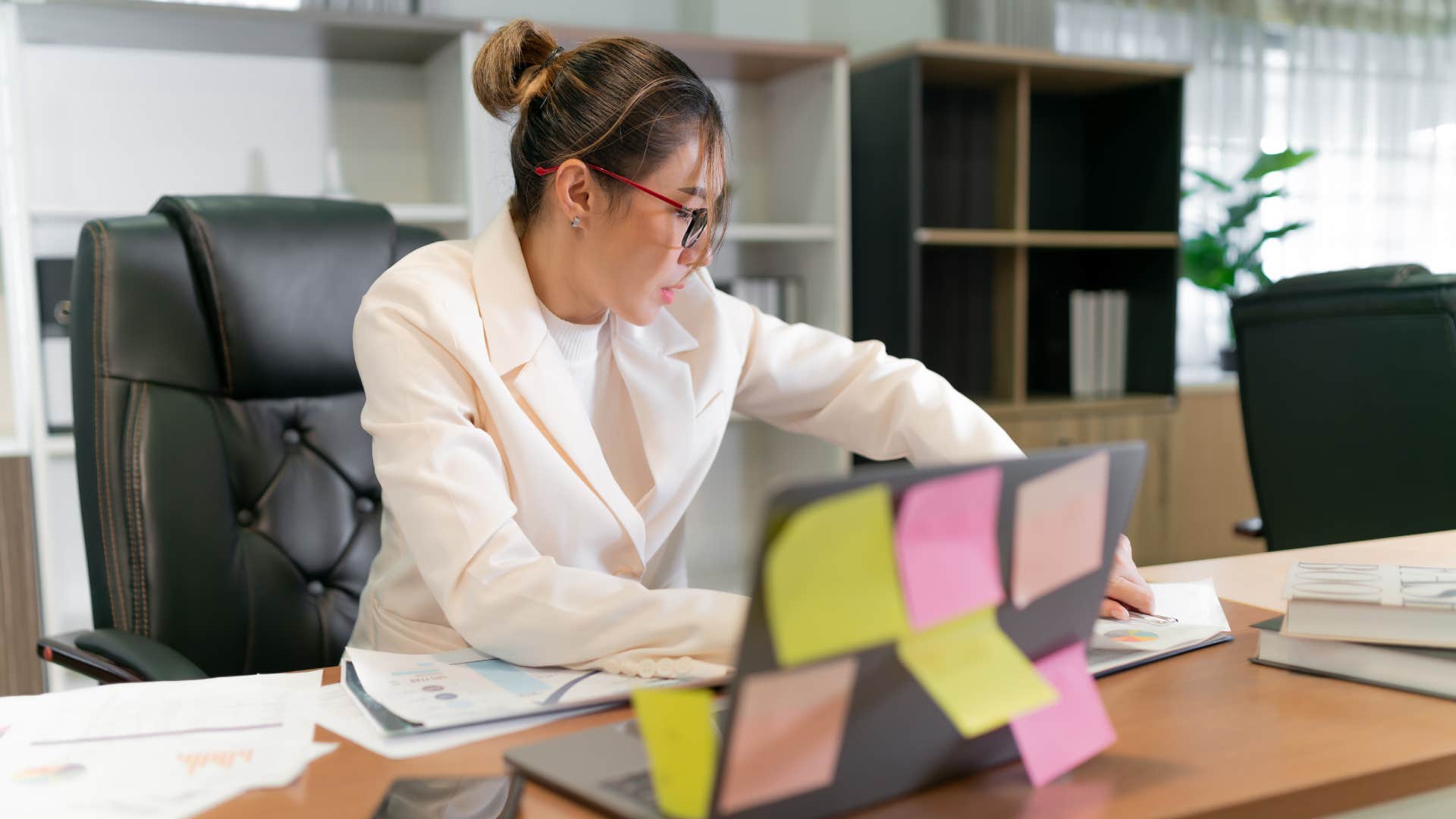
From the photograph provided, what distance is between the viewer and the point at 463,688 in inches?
33.6

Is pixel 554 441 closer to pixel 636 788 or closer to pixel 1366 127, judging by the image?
pixel 636 788

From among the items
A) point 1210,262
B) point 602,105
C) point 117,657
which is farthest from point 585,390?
point 1210,262

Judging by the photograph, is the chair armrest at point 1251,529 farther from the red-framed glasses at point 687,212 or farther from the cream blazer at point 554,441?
the red-framed glasses at point 687,212

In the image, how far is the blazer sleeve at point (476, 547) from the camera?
90 centimetres

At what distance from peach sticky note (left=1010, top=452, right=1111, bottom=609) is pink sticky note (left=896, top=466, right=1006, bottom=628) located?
0.07 ft

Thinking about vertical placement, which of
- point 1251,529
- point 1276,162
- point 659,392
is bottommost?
point 1251,529

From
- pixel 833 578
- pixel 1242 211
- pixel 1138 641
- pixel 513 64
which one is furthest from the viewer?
pixel 1242 211

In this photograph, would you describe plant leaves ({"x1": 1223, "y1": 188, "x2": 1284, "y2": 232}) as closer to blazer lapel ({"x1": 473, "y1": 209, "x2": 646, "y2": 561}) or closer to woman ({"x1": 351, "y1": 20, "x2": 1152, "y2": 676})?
woman ({"x1": 351, "y1": 20, "x2": 1152, "y2": 676})

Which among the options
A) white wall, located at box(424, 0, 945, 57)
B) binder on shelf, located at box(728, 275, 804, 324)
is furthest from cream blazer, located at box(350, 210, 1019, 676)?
white wall, located at box(424, 0, 945, 57)

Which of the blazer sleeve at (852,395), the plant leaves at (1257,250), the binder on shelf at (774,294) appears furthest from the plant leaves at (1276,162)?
the blazer sleeve at (852,395)

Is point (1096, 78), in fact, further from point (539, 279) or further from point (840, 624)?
point (840, 624)

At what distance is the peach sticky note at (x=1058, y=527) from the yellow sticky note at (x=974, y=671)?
3 centimetres

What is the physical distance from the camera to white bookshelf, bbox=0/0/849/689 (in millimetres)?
2420

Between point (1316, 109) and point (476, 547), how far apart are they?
456cm
